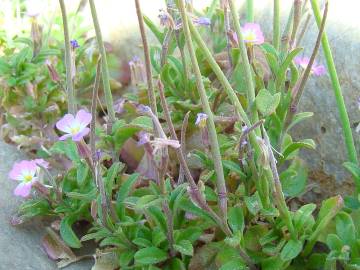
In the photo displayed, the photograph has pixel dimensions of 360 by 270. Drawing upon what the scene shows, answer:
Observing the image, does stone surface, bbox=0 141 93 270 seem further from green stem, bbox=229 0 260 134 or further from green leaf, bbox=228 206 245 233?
green stem, bbox=229 0 260 134

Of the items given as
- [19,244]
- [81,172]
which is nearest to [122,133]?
[81,172]

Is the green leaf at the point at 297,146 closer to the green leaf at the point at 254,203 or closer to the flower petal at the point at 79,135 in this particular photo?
the green leaf at the point at 254,203

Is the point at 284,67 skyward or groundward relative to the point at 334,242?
skyward

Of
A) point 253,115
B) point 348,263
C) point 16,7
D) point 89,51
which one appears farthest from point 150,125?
point 16,7

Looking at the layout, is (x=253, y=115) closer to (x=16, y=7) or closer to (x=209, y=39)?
(x=209, y=39)

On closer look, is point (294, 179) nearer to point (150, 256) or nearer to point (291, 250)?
point (291, 250)

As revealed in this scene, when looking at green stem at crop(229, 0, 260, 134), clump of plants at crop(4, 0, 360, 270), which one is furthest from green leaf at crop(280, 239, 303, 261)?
green stem at crop(229, 0, 260, 134)

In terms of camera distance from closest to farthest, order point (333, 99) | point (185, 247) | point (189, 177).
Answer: point (189, 177)
point (185, 247)
point (333, 99)
